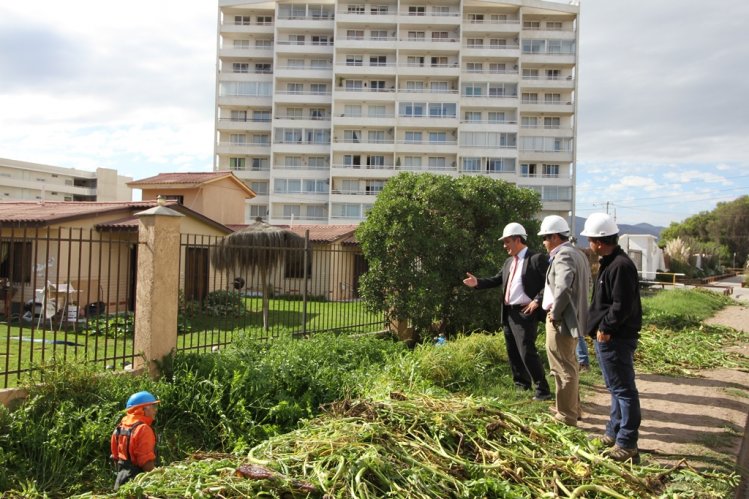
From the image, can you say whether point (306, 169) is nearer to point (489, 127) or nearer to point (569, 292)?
point (489, 127)

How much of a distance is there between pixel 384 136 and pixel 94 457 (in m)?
52.6

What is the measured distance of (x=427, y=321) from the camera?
33.8 ft

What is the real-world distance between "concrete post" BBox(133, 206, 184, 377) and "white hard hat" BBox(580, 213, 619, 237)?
4611 millimetres

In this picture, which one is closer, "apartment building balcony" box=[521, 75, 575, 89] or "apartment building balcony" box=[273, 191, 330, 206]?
"apartment building balcony" box=[273, 191, 330, 206]

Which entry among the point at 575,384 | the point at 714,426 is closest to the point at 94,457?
the point at 575,384

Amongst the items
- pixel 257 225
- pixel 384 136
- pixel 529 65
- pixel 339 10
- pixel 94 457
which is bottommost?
pixel 94 457

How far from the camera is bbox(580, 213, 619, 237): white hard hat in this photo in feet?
15.7

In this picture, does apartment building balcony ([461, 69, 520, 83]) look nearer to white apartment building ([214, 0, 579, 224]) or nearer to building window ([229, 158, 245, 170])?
white apartment building ([214, 0, 579, 224])

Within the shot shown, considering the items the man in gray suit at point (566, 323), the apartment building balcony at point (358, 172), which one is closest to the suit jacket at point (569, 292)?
the man in gray suit at point (566, 323)

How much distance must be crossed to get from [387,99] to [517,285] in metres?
50.9

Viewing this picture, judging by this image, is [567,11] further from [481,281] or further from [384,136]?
[481,281]

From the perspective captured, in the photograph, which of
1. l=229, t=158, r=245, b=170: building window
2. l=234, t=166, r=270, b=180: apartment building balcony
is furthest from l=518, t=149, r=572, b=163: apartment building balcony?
l=229, t=158, r=245, b=170: building window

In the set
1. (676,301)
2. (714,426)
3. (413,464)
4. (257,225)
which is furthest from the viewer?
(676,301)

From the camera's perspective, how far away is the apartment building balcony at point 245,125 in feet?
189
